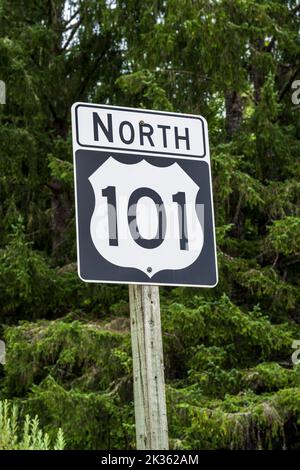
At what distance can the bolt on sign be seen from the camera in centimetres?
306

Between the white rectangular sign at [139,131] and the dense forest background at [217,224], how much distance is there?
423 centimetres

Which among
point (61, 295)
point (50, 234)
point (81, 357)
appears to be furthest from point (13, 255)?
point (50, 234)

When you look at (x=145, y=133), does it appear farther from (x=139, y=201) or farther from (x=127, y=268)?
(x=127, y=268)

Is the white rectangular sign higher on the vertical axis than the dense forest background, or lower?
lower

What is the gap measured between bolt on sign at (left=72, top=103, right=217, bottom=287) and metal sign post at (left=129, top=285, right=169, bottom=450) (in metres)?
0.11

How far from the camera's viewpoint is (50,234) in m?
11.6

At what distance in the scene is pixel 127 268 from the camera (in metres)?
3.09

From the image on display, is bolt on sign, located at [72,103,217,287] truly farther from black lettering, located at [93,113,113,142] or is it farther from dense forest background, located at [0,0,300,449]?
dense forest background, located at [0,0,300,449]

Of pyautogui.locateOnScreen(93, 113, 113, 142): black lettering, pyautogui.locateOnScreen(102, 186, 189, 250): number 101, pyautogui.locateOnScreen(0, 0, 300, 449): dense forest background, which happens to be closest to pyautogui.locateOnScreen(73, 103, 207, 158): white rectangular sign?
pyautogui.locateOnScreen(93, 113, 113, 142): black lettering

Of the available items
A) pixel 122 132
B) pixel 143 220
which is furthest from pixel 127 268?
pixel 122 132

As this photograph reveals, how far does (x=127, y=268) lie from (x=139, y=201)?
0.25 m

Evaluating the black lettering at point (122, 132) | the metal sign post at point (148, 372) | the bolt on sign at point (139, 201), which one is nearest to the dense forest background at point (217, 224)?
the metal sign post at point (148, 372)
